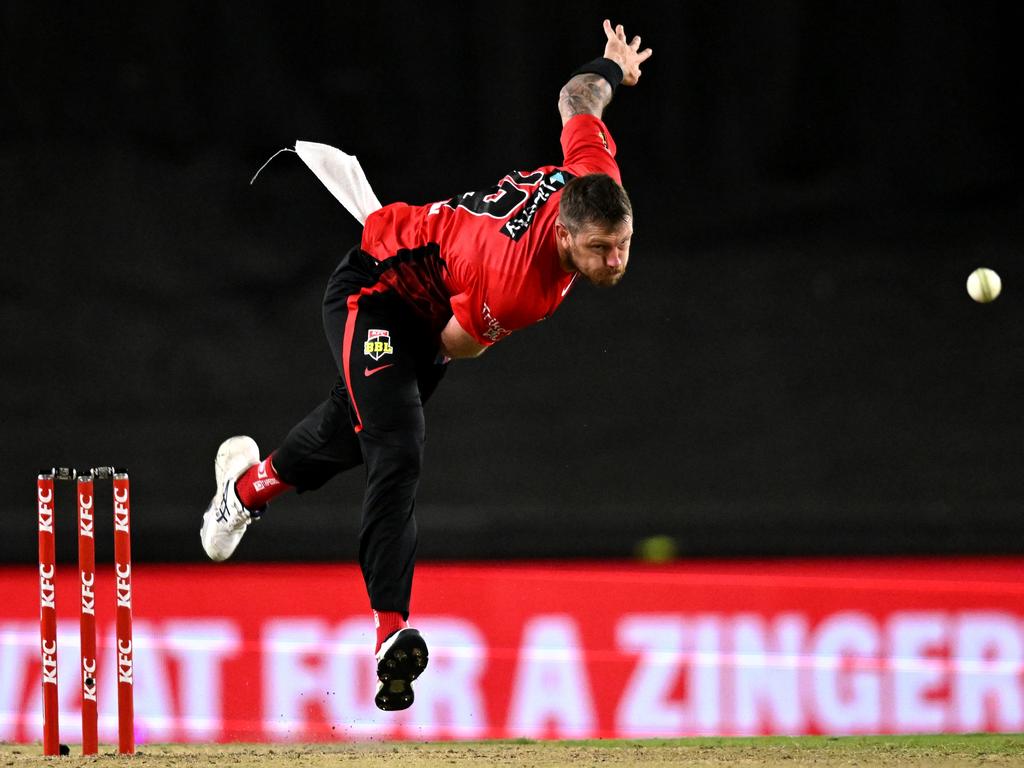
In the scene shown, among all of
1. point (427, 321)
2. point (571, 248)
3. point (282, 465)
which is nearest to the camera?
point (571, 248)

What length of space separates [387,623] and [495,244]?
0.88 metres

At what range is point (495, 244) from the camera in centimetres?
312

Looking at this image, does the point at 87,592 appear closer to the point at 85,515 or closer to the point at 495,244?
the point at 85,515

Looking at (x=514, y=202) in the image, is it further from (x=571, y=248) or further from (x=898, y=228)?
(x=898, y=228)

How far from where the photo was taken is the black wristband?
140 inches

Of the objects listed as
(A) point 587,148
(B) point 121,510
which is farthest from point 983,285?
(B) point 121,510

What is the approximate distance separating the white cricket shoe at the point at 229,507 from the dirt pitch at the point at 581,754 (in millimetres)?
636

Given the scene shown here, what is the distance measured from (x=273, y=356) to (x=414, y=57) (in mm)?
1311

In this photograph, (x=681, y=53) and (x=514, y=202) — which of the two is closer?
(x=514, y=202)

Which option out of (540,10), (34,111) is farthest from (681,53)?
(34,111)

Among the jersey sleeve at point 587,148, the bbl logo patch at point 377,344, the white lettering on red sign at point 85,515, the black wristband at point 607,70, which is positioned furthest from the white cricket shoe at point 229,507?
the black wristband at point 607,70

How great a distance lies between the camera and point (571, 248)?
304 centimetres

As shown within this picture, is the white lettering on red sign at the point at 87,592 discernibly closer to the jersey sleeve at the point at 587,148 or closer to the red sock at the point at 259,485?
the red sock at the point at 259,485

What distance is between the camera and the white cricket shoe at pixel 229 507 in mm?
3984
